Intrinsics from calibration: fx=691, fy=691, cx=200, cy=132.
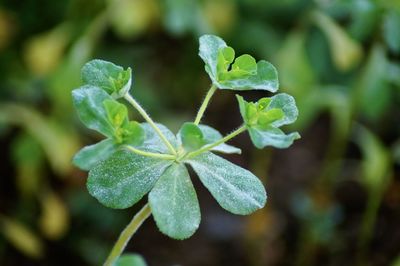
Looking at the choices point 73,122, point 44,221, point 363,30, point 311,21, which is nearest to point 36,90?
point 73,122

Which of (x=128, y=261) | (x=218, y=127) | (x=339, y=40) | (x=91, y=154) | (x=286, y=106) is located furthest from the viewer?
(x=218, y=127)

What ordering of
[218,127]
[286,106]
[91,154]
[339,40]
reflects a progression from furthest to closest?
[218,127], [339,40], [286,106], [91,154]

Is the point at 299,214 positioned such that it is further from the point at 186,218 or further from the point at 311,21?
the point at 186,218

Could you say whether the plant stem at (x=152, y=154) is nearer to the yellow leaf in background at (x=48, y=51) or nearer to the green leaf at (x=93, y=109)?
the green leaf at (x=93, y=109)

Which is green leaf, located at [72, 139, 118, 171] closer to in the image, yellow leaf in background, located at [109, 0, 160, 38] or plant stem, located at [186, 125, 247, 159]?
plant stem, located at [186, 125, 247, 159]

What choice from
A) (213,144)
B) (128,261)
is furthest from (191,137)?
(128,261)

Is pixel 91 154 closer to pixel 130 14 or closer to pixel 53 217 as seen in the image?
pixel 53 217
